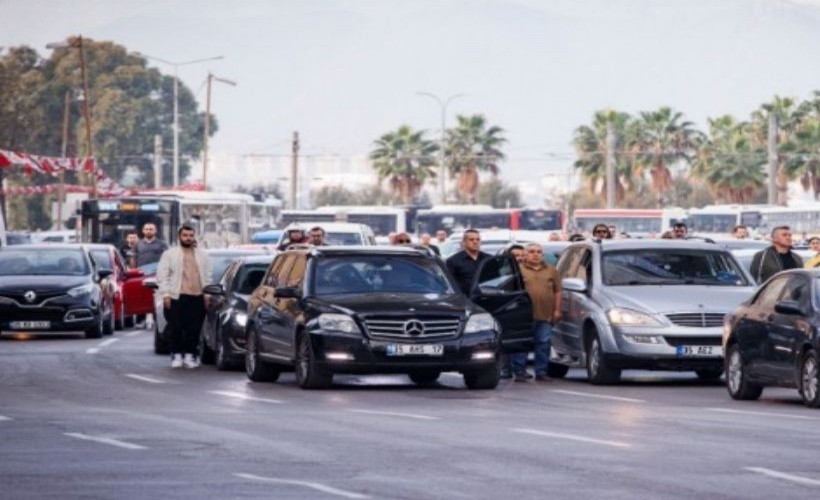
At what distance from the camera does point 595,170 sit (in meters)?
148

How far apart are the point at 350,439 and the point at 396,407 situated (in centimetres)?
453

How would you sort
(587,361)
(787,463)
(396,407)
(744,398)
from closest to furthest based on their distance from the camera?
(787,463), (396,407), (744,398), (587,361)

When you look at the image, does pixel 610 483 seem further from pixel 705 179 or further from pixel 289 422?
pixel 705 179

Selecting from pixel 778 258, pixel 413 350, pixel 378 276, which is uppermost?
→ pixel 778 258

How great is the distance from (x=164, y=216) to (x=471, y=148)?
85.5 m

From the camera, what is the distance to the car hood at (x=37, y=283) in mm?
41594

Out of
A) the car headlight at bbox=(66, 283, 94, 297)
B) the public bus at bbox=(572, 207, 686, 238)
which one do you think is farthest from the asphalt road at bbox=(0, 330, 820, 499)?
the public bus at bbox=(572, 207, 686, 238)

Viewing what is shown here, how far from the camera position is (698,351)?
92.6 ft

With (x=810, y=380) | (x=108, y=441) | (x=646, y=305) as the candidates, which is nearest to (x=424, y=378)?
(x=646, y=305)

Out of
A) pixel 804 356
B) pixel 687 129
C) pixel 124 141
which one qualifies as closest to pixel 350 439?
pixel 804 356

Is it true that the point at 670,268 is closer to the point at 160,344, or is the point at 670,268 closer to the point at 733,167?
the point at 160,344

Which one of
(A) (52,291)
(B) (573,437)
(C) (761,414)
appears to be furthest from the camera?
(A) (52,291)

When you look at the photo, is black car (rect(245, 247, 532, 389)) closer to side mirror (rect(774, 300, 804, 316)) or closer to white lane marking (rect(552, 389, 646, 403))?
white lane marking (rect(552, 389, 646, 403))

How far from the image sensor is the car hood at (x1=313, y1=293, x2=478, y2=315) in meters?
26.8
